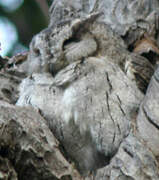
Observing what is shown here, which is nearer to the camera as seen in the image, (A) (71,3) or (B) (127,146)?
(B) (127,146)

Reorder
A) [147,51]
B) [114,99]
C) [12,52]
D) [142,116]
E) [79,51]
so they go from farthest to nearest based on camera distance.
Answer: [12,52] → [147,51] → [79,51] → [114,99] → [142,116]

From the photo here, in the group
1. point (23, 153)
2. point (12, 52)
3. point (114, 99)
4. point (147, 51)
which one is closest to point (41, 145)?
point (23, 153)

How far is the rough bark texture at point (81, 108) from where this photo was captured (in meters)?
1.77

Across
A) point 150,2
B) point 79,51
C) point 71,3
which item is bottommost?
point 150,2

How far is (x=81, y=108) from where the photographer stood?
2041mm

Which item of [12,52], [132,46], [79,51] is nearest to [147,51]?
[132,46]

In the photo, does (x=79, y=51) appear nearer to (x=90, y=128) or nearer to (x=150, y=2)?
(x=90, y=128)

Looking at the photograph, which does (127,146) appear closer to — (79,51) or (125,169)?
(125,169)

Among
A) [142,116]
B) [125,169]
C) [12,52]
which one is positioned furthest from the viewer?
[12,52]

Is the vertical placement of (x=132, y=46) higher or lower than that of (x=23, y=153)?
lower

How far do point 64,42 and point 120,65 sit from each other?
1.06 feet

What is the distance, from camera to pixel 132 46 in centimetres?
279

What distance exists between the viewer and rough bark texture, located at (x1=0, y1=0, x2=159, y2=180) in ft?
5.82

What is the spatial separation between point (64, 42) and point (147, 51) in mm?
530
